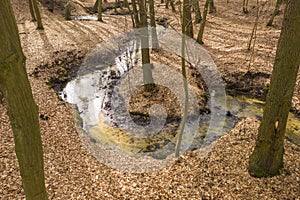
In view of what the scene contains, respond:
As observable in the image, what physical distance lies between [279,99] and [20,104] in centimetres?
495

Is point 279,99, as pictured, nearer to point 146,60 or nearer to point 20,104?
point 20,104

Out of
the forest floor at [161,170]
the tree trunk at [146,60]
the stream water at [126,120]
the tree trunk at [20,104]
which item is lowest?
the stream water at [126,120]

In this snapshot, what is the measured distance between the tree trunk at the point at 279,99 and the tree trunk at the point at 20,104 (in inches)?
184

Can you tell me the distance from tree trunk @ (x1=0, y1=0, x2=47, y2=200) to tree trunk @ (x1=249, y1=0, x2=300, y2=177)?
15.3 ft

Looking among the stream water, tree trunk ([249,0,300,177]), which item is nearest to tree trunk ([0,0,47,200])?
tree trunk ([249,0,300,177])

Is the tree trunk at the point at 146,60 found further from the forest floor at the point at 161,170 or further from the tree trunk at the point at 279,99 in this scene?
the tree trunk at the point at 279,99

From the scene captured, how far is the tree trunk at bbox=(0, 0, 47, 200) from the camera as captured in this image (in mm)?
2154

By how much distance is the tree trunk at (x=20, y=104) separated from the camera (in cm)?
215

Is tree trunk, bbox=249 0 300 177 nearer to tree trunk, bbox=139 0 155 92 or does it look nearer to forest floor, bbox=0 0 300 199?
forest floor, bbox=0 0 300 199

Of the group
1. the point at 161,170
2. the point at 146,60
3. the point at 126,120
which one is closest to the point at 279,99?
the point at 161,170

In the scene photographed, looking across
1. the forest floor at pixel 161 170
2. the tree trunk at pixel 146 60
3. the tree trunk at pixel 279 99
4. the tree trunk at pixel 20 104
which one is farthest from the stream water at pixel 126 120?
the tree trunk at pixel 20 104

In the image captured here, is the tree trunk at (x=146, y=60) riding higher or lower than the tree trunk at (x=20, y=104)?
lower

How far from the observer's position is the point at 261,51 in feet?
47.2

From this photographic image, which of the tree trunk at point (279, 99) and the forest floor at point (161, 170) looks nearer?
the tree trunk at point (279, 99)
